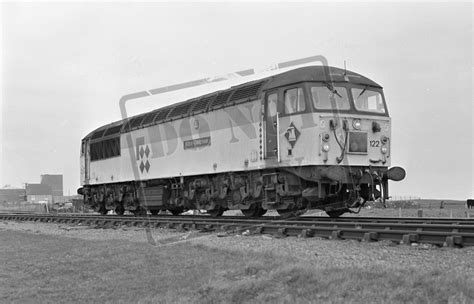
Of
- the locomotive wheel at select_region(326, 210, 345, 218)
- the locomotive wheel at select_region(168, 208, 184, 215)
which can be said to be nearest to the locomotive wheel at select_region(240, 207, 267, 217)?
the locomotive wheel at select_region(326, 210, 345, 218)

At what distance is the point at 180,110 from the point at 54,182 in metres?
88.1

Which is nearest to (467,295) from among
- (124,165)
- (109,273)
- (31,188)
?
(109,273)

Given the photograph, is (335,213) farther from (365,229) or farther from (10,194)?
(10,194)

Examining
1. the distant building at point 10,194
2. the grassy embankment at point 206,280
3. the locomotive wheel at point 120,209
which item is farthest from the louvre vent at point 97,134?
the distant building at point 10,194

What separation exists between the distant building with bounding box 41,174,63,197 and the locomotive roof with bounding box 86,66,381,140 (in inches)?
3230

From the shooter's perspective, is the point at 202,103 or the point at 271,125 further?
the point at 202,103

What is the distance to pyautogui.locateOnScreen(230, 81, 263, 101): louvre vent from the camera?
17562 millimetres

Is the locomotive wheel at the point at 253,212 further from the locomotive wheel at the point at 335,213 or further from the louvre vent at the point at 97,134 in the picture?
the louvre vent at the point at 97,134

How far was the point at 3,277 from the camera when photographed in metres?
9.85

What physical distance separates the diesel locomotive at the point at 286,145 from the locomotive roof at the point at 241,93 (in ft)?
0.14

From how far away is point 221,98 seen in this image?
19.4m

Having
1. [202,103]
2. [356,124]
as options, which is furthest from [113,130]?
[356,124]

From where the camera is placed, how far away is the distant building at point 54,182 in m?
102

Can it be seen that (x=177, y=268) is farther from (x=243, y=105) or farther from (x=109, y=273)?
(x=243, y=105)
